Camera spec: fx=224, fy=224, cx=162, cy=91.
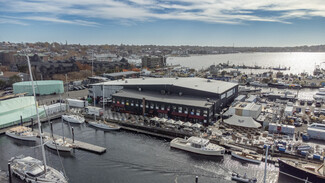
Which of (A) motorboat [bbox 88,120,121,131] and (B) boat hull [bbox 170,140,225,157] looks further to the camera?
(A) motorboat [bbox 88,120,121,131]

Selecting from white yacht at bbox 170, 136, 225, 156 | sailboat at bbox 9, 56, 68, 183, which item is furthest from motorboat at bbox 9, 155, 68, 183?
white yacht at bbox 170, 136, 225, 156

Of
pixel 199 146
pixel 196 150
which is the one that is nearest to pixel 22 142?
pixel 196 150

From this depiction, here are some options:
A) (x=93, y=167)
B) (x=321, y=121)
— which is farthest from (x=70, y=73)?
Result: (x=321, y=121)

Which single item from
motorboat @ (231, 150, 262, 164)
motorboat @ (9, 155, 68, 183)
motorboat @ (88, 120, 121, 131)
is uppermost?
motorboat @ (88, 120, 121, 131)

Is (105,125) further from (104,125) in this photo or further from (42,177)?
(42,177)

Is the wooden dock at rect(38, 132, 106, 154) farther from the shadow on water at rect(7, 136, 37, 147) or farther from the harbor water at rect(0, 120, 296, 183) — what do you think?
the shadow on water at rect(7, 136, 37, 147)

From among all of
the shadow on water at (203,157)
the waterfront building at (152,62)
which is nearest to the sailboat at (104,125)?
the shadow on water at (203,157)

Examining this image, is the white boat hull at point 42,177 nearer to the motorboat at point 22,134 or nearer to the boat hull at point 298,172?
the motorboat at point 22,134
